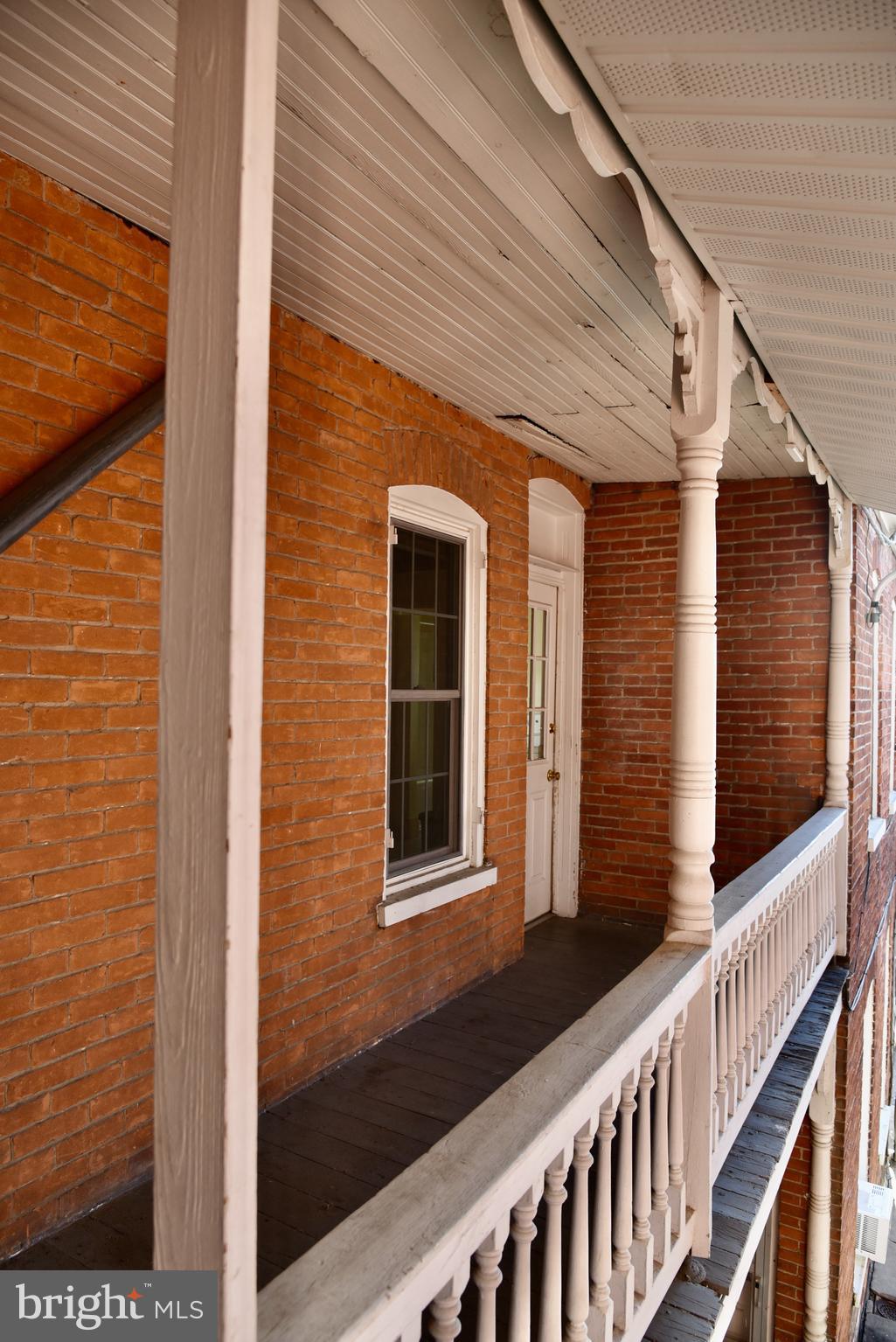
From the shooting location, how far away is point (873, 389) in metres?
3.41

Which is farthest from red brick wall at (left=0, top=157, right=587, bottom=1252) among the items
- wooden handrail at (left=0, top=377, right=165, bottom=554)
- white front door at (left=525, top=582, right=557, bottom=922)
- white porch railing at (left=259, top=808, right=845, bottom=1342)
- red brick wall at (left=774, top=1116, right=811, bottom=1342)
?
red brick wall at (left=774, top=1116, right=811, bottom=1342)

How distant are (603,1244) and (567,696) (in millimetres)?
4332

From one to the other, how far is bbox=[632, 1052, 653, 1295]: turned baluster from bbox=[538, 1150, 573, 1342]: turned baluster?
0.54 m

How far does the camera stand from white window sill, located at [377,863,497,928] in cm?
382

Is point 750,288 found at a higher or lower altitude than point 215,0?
higher

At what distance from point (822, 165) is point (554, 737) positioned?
A: 15.1 ft

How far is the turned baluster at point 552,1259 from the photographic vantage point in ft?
5.90

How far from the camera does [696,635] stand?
9.12 ft

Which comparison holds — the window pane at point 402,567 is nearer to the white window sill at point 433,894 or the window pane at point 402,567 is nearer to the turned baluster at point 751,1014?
the white window sill at point 433,894

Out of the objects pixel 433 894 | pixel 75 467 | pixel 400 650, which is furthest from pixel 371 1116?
pixel 75 467

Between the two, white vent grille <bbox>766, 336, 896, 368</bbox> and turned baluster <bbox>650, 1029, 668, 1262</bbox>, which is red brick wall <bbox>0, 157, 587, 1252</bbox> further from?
white vent grille <bbox>766, 336, 896, 368</bbox>

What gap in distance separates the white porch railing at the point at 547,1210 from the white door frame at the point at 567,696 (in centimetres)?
332

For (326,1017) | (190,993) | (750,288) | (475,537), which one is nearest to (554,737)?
(475,537)

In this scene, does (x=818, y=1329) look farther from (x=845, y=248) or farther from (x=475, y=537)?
(x=845, y=248)
